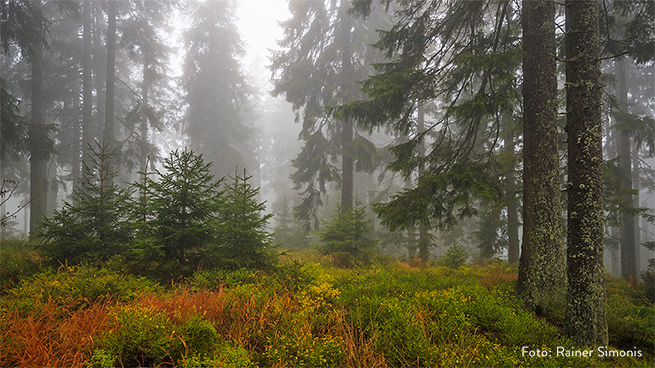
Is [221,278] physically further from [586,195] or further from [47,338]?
[586,195]

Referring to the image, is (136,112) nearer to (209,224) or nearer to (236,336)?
(209,224)

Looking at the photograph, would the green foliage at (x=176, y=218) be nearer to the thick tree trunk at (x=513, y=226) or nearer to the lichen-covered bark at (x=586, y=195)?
the lichen-covered bark at (x=586, y=195)

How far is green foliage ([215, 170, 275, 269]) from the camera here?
635 centimetres

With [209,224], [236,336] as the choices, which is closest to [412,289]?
[236,336]

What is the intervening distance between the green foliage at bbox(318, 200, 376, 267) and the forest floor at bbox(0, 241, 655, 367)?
204 inches

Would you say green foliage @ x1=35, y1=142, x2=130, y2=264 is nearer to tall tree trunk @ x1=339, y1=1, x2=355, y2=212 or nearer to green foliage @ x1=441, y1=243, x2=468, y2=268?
tall tree trunk @ x1=339, y1=1, x2=355, y2=212

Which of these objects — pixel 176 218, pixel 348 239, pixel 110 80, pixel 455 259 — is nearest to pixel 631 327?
pixel 455 259

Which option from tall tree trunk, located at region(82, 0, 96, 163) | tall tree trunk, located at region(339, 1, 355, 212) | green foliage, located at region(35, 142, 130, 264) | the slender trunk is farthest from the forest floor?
the slender trunk

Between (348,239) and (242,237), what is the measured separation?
5.55 meters

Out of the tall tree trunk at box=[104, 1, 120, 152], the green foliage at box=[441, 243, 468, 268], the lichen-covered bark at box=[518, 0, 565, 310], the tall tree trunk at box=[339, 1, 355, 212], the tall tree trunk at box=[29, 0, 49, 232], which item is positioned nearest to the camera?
the lichen-covered bark at box=[518, 0, 565, 310]

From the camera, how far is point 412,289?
601 centimetres

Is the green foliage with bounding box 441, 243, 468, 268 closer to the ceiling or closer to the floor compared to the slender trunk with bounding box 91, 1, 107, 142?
closer to the floor

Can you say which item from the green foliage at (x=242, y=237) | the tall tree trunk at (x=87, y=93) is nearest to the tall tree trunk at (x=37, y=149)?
the tall tree trunk at (x=87, y=93)

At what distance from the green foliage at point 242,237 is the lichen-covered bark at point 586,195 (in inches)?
213
